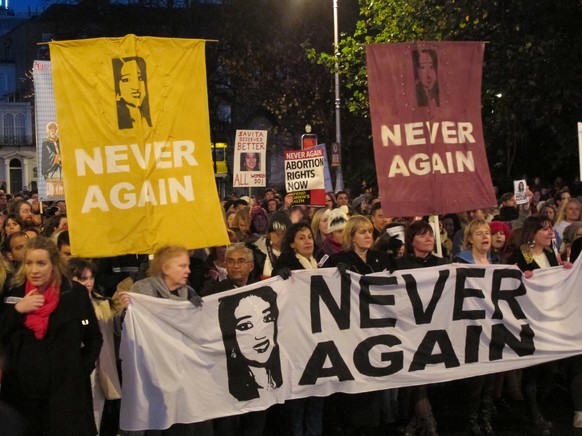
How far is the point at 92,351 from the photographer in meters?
5.95

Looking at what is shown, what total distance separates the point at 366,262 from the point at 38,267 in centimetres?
302

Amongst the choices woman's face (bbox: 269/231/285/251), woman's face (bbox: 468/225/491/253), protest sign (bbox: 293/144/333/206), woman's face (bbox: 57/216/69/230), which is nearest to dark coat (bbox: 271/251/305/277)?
woman's face (bbox: 269/231/285/251)

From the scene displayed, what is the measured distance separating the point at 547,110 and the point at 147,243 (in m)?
12.1

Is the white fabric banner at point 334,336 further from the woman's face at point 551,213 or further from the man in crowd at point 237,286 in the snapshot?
the woman's face at point 551,213

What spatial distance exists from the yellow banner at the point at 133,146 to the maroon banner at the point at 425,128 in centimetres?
156

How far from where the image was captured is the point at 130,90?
716 cm

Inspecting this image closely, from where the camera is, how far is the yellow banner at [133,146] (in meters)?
7.06

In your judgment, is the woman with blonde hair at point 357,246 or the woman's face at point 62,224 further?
the woman's face at point 62,224

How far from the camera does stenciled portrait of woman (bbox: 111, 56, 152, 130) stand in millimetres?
7152

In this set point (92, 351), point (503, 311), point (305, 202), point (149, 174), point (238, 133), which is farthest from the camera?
point (238, 133)

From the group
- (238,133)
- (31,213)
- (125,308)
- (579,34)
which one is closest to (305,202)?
(238,133)

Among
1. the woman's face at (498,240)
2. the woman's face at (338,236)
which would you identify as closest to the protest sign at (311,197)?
the woman's face at (498,240)

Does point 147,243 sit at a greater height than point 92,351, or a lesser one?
greater

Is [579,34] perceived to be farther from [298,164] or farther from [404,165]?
[404,165]
